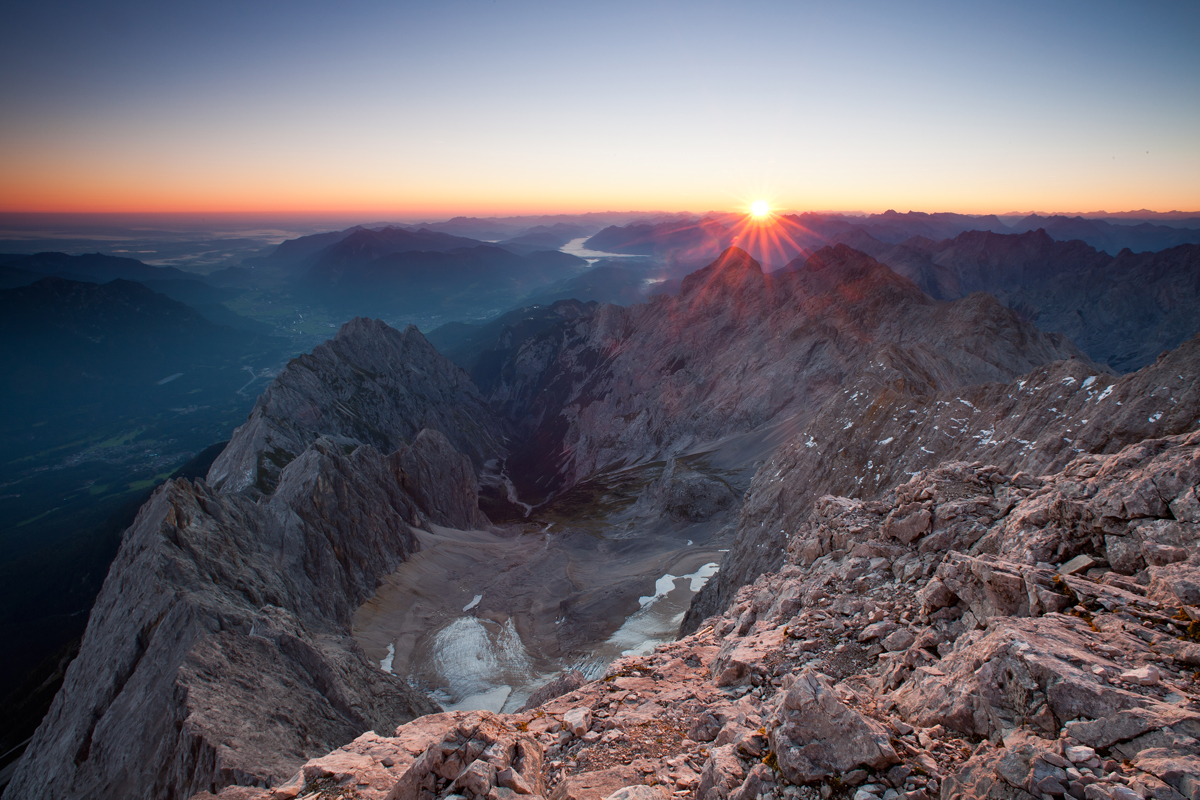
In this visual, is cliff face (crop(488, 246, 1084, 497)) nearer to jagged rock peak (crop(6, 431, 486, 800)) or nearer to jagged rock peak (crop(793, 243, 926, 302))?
jagged rock peak (crop(793, 243, 926, 302))

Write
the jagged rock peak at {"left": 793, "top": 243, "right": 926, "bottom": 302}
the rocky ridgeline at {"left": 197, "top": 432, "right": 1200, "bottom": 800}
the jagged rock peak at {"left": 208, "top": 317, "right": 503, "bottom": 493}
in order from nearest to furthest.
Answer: the rocky ridgeline at {"left": 197, "top": 432, "right": 1200, "bottom": 800} → the jagged rock peak at {"left": 208, "top": 317, "right": 503, "bottom": 493} → the jagged rock peak at {"left": 793, "top": 243, "right": 926, "bottom": 302}

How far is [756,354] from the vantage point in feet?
415

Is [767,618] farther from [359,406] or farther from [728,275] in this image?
[728,275]

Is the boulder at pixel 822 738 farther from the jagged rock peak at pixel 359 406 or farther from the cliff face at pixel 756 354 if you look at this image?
→ the jagged rock peak at pixel 359 406

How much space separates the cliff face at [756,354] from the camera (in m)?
92.6

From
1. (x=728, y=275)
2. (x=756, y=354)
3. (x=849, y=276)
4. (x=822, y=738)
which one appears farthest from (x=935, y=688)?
(x=728, y=275)

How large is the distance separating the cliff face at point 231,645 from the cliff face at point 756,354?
6549cm

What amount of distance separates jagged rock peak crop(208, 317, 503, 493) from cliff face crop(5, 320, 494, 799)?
815cm

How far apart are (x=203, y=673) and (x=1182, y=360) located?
5839 centimetres

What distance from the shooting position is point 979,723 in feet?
27.1

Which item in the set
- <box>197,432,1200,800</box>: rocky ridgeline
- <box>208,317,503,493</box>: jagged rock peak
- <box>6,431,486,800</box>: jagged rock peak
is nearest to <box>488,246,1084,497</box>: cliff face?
<box>208,317,503,493</box>: jagged rock peak

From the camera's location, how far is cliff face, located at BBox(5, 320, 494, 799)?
26.7 meters

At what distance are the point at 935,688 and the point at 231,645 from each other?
126 feet

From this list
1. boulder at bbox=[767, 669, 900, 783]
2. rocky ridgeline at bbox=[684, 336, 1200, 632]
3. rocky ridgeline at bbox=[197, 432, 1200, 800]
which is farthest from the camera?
rocky ridgeline at bbox=[684, 336, 1200, 632]
